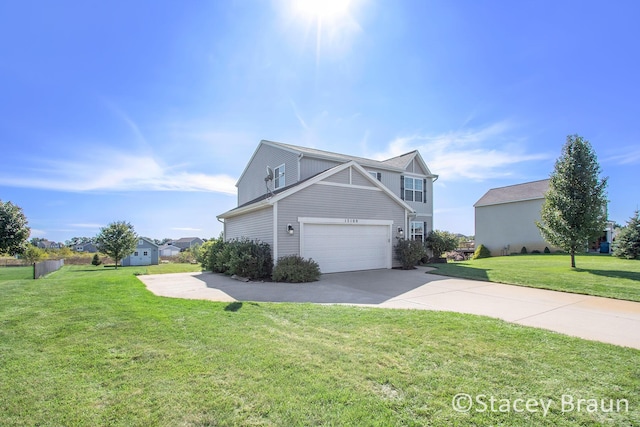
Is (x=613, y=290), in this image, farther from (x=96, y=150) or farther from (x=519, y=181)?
(x=519, y=181)

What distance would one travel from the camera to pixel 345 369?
3371mm

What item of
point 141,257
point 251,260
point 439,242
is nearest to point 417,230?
point 439,242

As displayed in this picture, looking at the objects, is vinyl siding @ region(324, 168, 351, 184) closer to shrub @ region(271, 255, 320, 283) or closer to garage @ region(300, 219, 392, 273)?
garage @ region(300, 219, 392, 273)

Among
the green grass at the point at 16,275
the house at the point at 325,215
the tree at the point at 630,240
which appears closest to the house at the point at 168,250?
the green grass at the point at 16,275

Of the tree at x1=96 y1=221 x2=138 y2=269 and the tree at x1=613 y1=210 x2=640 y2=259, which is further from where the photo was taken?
the tree at x1=96 y1=221 x2=138 y2=269

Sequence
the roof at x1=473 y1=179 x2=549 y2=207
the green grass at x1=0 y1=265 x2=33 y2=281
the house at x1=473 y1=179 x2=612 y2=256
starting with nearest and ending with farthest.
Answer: the green grass at x1=0 y1=265 x2=33 y2=281 < the house at x1=473 y1=179 x2=612 y2=256 < the roof at x1=473 y1=179 x2=549 y2=207

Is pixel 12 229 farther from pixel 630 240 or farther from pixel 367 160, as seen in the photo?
pixel 630 240

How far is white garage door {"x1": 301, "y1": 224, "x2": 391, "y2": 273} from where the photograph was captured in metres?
12.4

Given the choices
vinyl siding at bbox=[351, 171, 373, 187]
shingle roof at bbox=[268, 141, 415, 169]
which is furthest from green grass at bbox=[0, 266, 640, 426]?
shingle roof at bbox=[268, 141, 415, 169]

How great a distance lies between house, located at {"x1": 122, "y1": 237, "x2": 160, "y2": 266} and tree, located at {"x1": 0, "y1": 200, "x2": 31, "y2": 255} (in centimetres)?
2613

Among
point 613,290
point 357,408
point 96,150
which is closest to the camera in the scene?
point 357,408

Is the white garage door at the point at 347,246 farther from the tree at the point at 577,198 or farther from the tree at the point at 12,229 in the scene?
the tree at the point at 12,229

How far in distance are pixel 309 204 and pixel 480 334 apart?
8.60 m

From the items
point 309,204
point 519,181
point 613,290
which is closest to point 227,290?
point 309,204
